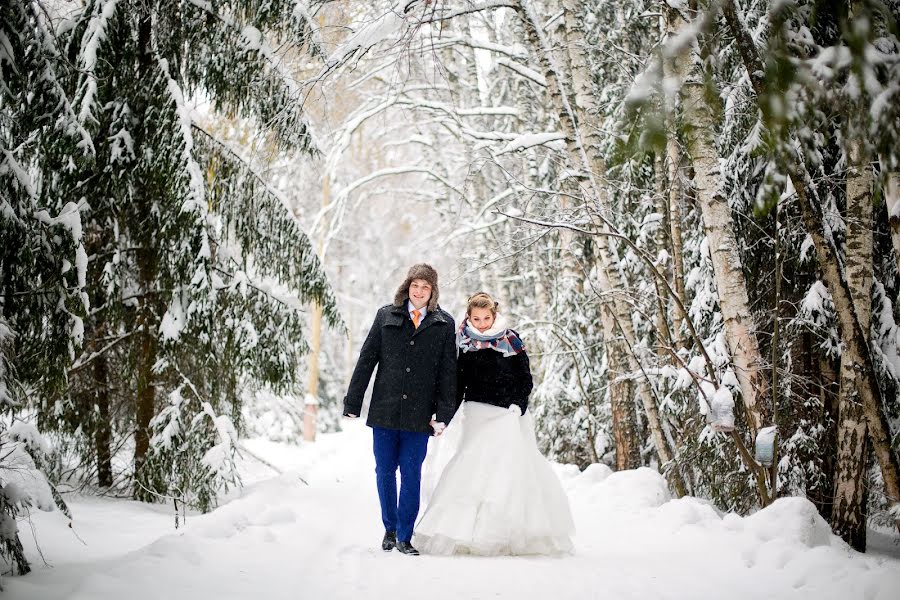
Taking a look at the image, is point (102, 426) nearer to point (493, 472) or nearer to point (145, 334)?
point (145, 334)

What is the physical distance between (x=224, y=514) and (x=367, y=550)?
1.03 meters

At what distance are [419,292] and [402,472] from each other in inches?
47.8

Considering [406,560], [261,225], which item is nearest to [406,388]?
[406,560]

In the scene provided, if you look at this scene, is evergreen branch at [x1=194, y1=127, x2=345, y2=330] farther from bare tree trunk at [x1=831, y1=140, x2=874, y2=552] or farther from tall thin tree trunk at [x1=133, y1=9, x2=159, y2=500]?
bare tree trunk at [x1=831, y1=140, x2=874, y2=552]

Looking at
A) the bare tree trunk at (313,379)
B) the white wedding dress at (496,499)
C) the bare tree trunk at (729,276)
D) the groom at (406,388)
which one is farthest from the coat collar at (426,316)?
the bare tree trunk at (313,379)

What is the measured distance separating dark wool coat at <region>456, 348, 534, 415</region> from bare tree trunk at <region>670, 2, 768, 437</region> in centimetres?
151

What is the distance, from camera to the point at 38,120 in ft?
12.8

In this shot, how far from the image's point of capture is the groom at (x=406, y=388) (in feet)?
14.4

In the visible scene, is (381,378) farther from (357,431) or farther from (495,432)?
(357,431)

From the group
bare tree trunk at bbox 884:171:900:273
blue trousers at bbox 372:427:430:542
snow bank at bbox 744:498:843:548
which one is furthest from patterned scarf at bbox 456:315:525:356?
bare tree trunk at bbox 884:171:900:273

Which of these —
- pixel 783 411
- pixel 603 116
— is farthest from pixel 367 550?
pixel 603 116

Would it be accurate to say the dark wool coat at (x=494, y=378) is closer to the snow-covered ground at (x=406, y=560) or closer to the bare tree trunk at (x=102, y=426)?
the snow-covered ground at (x=406, y=560)

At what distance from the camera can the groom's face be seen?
15.0 feet

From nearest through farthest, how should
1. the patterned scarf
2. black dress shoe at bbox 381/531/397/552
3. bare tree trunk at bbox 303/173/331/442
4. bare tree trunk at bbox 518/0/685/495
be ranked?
→ 1. black dress shoe at bbox 381/531/397/552
2. the patterned scarf
3. bare tree trunk at bbox 518/0/685/495
4. bare tree trunk at bbox 303/173/331/442
